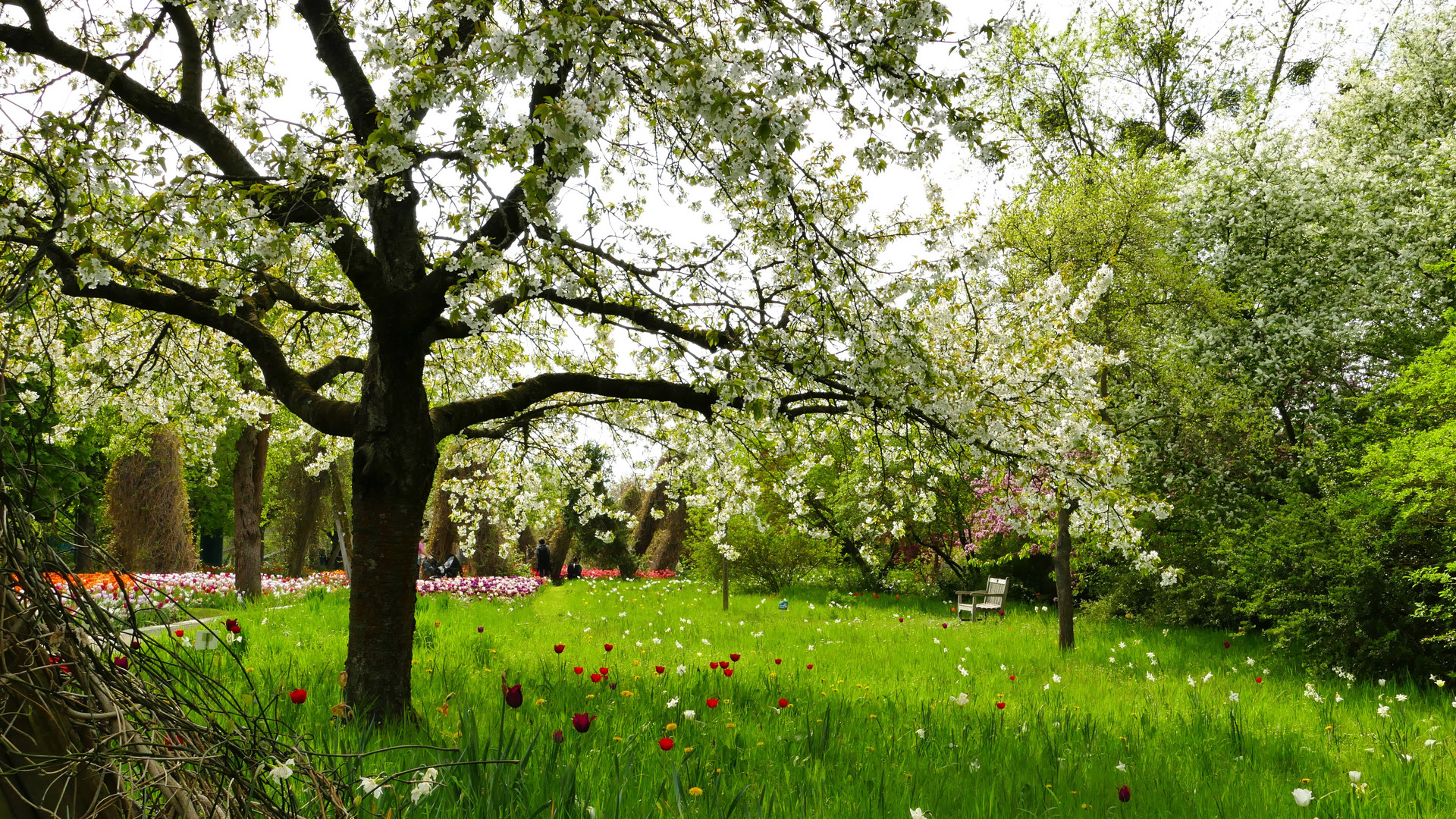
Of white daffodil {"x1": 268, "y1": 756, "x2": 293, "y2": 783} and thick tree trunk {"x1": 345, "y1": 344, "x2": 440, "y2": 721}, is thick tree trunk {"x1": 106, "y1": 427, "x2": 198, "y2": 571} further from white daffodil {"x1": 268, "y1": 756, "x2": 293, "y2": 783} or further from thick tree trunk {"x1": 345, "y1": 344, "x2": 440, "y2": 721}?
white daffodil {"x1": 268, "y1": 756, "x2": 293, "y2": 783}

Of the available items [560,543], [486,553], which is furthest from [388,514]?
[560,543]

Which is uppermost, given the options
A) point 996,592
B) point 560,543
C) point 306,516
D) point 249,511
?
point 306,516

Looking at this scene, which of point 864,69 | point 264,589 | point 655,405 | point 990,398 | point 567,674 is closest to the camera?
point 864,69

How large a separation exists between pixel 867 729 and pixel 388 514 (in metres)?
3.35

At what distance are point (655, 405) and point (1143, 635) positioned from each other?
8.44 m

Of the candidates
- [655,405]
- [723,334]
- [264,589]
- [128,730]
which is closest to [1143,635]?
[655,405]

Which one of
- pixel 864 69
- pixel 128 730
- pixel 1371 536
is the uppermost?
pixel 864 69

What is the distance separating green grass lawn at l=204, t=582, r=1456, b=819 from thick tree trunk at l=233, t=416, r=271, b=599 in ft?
13.0

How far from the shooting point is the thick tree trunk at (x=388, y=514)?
4.92 meters

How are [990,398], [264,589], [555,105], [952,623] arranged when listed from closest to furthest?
[555,105]
[990,398]
[952,623]
[264,589]

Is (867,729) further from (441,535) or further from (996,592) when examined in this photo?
(441,535)

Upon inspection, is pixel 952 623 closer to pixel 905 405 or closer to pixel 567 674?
pixel 567 674

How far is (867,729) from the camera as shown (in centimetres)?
499

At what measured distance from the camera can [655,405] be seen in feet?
24.9
